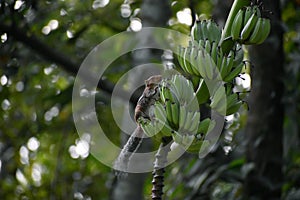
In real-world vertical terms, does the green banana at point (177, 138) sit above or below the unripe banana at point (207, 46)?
below

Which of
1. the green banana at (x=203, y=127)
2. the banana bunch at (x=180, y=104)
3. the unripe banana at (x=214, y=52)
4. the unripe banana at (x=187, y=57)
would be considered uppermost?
the unripe banana at (x=214, y=52)

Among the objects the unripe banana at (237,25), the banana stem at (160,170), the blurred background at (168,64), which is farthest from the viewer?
the blurred background at (168,64)

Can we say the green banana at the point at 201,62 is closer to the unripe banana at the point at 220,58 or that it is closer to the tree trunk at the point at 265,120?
the unripe banana at the point at 220,58

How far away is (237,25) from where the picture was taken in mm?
815

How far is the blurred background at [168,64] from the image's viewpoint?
1.77 m

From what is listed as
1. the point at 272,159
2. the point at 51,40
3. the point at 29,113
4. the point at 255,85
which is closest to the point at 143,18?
the point at 51,40

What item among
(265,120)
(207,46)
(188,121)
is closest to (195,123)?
(188,121)

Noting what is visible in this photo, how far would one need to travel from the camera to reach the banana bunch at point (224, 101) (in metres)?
0.80

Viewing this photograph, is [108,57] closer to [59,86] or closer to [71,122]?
[59,86]

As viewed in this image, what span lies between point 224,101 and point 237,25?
0.11m

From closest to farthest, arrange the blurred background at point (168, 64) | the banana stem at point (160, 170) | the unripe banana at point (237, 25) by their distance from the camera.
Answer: the banana stem at point (160, 170)
the unripe banana at point (237, 25)
the blurred background at point (168, 64)

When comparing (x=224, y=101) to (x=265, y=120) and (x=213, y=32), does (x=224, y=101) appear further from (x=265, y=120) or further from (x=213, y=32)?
(x=265, y=120)

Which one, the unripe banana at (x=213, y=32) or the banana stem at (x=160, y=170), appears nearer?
the banana stem at (x=160, y=170)

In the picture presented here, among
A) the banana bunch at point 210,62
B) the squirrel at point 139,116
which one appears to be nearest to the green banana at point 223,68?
the banana bunch at point 210,62
